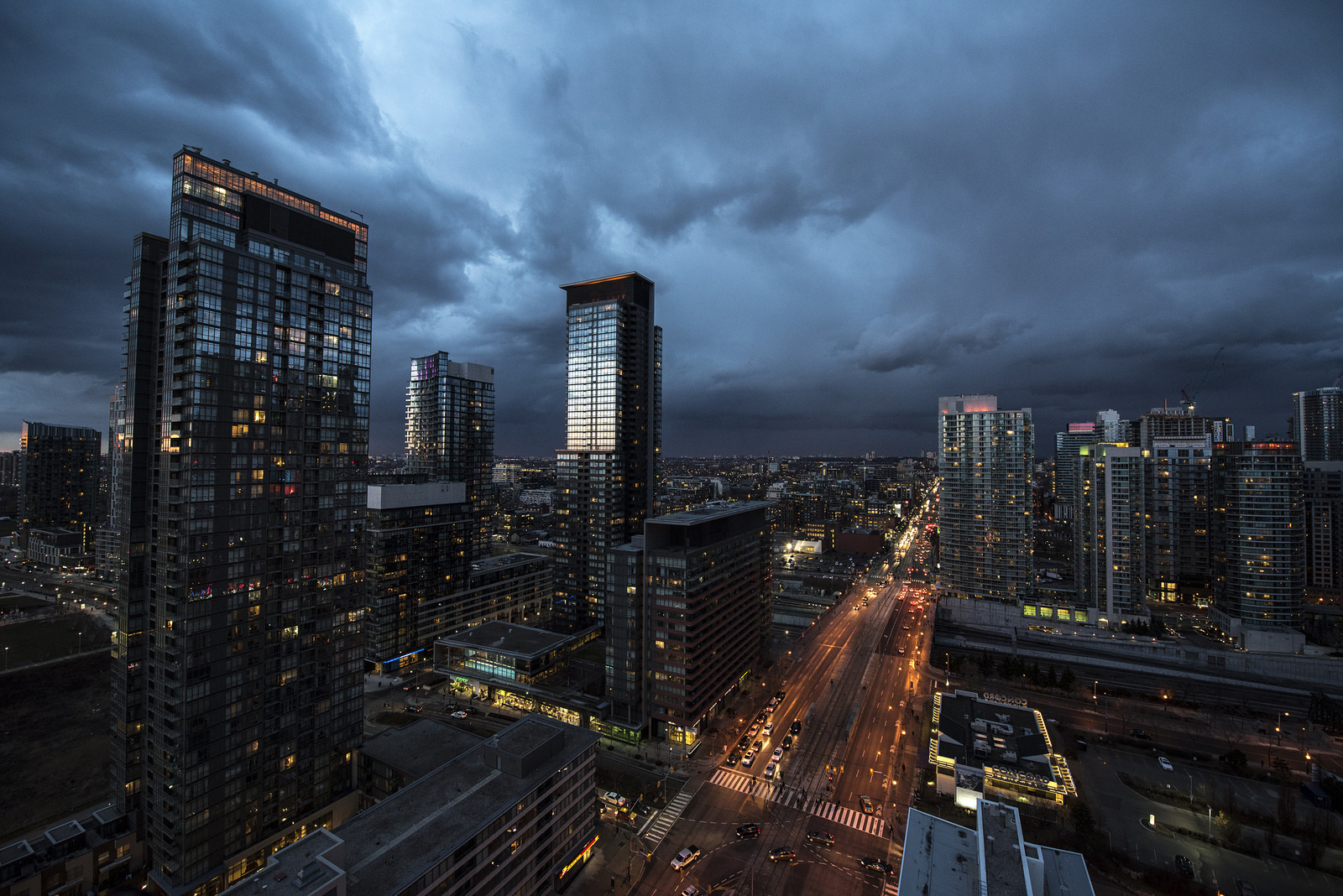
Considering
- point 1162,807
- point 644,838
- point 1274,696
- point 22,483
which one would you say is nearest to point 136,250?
point 644,838

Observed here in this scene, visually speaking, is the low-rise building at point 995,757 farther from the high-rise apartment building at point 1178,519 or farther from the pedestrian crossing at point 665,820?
the high-rise apartment building at point 1178,519

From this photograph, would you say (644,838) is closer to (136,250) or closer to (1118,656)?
(136,250)

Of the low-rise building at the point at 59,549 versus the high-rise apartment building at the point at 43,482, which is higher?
the high-rise apartment building at the point at 43,482

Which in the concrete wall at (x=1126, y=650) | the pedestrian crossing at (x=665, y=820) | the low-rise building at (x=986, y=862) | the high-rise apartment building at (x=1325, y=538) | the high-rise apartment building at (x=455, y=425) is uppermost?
the high-rise apartment building at (x=455, y=425)

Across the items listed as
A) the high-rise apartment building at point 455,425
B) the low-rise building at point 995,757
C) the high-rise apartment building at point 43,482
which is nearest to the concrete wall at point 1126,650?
the low-rise building at point 995,757

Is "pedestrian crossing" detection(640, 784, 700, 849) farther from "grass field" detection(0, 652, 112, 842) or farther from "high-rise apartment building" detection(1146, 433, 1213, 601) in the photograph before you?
"high-rise apartment building" detection(1146, 433, 1213, 601)

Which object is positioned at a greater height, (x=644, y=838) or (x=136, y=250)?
(x=136, y=250)
